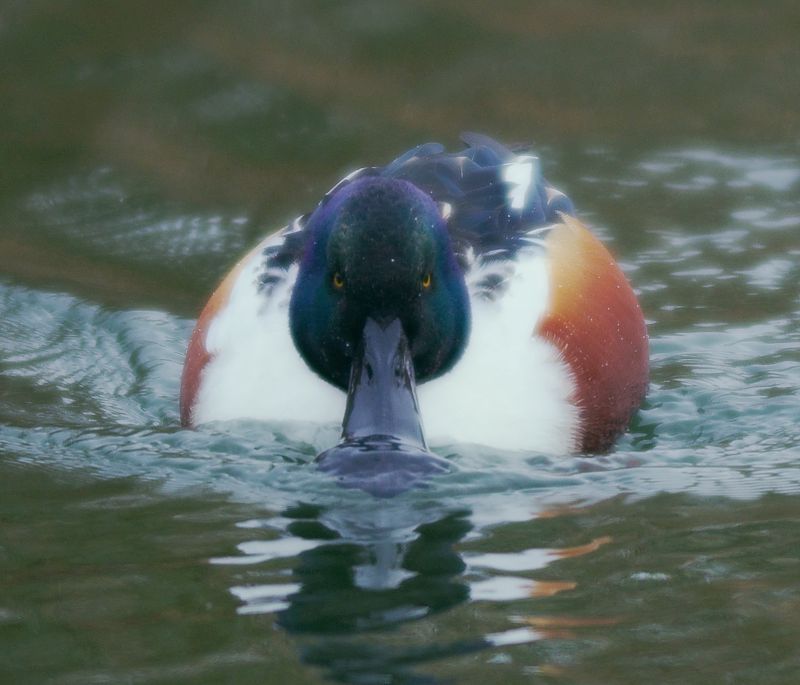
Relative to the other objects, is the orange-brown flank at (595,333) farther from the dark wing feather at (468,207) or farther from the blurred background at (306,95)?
the blurred background at (306,95)

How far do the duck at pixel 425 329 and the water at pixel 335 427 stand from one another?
16 cm

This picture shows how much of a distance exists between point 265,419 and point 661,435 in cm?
152

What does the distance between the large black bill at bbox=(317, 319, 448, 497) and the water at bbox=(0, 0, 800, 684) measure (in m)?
0.06

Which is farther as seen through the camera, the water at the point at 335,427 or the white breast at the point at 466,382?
the white breast at the point at 466,382

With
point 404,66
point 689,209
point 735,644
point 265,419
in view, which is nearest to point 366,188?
point 265,419

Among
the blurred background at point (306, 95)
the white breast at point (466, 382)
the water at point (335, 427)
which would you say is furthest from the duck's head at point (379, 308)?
the blurred background at point (306, 95)

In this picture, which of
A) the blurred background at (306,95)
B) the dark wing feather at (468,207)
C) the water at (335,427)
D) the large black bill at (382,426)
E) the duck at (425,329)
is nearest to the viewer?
the water at (335,427)

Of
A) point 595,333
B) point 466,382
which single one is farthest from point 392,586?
point 595,333

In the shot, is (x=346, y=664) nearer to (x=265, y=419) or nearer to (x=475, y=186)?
(x=265, y=419)

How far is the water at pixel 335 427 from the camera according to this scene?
384 centimetres

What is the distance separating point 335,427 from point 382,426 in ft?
1.54

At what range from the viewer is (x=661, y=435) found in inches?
239

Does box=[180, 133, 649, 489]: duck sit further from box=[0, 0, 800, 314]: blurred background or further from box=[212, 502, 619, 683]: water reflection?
box=[0, 0, 800, 314]: blurred background

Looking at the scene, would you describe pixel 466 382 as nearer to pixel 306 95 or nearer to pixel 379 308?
pixel 379 308
